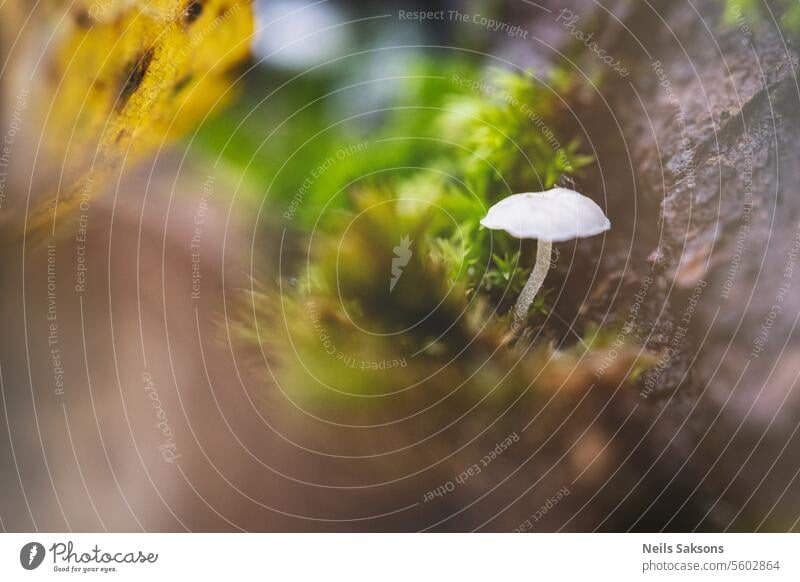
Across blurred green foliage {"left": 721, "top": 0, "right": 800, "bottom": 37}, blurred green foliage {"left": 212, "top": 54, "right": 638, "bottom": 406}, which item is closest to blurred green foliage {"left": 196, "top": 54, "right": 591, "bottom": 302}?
blurred green foliage {"left": 212, "top": 54, "right": 638, "bottom": 406}

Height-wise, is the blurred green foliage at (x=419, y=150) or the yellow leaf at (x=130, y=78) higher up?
Answer: the yellow leaf at (x=130, y=78)

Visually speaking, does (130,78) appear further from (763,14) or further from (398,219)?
(763,14)

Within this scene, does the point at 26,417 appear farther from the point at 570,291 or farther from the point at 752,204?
the point at 752,204
